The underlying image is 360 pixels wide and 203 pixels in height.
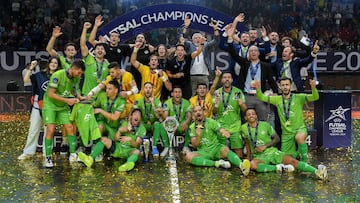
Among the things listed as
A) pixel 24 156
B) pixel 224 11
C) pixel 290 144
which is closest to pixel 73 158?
pixel 24 156

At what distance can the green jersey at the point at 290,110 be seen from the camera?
879 cm

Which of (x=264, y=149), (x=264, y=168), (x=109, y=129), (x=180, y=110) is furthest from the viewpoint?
(x=180, y=110)

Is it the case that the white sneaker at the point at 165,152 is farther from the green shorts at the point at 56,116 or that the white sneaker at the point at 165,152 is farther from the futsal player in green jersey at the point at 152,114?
the green shorts at the point at 56,116

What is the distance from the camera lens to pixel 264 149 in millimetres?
8422

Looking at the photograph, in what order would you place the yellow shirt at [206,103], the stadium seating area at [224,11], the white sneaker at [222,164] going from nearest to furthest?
the white sneaker at [222,164] → the yellow shirt at [206,103] → the stadium seating area at [224,11]

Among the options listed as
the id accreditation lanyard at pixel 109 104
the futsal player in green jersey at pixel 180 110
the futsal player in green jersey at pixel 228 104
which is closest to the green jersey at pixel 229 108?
the futsal player in green jersey at pixel 228 104

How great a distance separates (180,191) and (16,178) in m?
2.23

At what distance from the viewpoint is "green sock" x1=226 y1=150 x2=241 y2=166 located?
8.38m

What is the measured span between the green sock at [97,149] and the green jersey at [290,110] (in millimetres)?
2391

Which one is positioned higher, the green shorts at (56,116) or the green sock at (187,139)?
the green shorts at (56,116)

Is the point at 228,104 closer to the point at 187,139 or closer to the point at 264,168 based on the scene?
the point at 187,139

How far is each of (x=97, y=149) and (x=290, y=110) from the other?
285 centimetres

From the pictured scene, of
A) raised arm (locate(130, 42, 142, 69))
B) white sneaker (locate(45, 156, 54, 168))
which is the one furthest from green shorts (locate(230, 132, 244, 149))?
white sneaker (locate(45, 156, 54, 168))

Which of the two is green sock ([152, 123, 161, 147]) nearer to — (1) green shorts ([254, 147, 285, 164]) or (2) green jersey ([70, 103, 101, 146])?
(2) green jersey ([70, 103, 101, 146])
